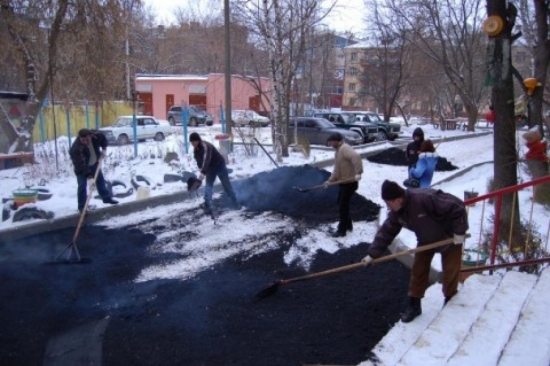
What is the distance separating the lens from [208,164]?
7742mm

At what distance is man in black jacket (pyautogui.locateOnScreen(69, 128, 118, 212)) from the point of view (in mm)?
7719

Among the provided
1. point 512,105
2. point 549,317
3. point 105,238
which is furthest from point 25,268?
point 512,105

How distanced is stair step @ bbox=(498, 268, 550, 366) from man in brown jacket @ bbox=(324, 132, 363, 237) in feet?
8.99

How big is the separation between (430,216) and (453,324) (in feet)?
2.75

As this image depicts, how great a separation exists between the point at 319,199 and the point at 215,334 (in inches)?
192

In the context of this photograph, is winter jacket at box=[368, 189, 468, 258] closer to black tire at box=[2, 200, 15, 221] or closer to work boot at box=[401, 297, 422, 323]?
work boot at box=[401, 297, 422, 323]

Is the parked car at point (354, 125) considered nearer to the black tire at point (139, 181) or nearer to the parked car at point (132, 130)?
the parked car at point (132, 130)

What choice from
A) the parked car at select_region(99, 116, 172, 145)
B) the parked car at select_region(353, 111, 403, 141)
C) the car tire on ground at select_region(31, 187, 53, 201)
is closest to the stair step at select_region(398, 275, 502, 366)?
the car tire on ground at select_region(31, 187, 53, 201)

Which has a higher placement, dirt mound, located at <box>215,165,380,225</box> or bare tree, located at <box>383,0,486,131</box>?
bare tree, located at <box>383,0,486,131</box>

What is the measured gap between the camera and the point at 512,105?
5617 mm

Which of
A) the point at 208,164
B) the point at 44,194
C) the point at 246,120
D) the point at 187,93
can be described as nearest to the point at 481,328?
the point at 208,164

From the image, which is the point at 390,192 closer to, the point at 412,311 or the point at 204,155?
the point at 412,311

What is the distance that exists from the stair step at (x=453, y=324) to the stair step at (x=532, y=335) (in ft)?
1.01

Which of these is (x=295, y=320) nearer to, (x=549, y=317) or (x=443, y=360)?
(x=443, y=360)
